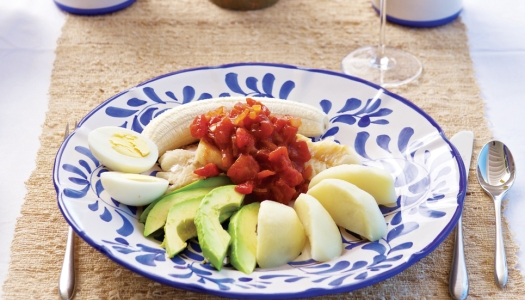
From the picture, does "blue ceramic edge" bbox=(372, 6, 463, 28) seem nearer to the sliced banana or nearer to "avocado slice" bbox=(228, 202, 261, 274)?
the sliced banana

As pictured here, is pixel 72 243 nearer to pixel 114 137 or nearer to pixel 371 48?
pixel 114 137

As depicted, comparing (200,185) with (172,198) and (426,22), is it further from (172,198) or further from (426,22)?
(426,22)

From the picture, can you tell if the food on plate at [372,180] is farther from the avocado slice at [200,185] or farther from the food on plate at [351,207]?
the avocado slice at [200,185]

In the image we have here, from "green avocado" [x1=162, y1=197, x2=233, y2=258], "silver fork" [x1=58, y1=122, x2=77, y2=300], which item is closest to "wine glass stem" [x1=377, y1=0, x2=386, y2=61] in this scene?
"green avocado" [x1=162, y1=197, x2=233, y2=258]

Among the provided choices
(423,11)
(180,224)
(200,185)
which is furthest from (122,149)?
(423,11)

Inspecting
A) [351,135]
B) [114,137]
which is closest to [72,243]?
[114,137]

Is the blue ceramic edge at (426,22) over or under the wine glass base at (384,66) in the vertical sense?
over

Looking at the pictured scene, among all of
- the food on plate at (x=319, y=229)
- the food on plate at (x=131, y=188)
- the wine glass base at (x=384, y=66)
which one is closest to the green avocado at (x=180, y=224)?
the food on plate at (x=131, y=188)
